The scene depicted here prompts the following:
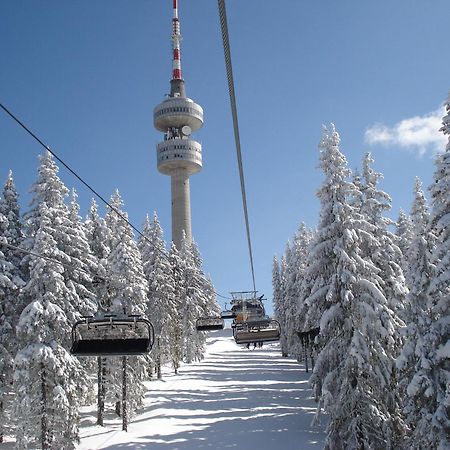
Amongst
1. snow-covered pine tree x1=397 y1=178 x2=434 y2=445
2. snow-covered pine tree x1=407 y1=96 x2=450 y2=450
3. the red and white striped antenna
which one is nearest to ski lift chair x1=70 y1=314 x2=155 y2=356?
snow-covered pine tree x1=407 y1=96 x2=450 y2=450

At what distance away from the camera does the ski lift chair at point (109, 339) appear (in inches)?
502

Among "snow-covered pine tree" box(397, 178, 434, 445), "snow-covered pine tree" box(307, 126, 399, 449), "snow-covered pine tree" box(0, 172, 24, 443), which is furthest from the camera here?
"snow-covered pine tree" box(0, 172, 24, 443)

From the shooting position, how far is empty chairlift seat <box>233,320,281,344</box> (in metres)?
22.8

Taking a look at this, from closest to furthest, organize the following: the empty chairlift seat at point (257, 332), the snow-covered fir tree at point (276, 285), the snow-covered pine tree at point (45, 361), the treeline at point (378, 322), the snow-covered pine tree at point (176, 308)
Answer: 1. the treeline at point (378, 322)
2. the empty chairlift seat at point (257, 332)
3. the snow-covered pine tree at point (45, 361)
4. the snow-covered pine tree at point (176, 308)
5. the snow-covered fir tree at point (276, 285)

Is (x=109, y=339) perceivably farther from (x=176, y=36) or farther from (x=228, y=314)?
(x=176, y=36)

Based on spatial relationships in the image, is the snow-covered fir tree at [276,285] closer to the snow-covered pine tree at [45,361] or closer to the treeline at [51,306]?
the treeline at [51,306]

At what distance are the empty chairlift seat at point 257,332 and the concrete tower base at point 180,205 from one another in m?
107

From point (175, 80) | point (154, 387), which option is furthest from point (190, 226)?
point (154, 387)

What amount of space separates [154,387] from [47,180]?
2786 centimetres

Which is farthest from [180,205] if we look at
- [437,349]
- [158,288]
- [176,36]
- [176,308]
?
[437,349]

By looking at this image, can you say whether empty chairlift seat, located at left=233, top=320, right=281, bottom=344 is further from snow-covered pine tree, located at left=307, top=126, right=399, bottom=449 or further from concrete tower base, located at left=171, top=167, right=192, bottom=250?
concrete tower base, located at left=171, top=167, right=192, bottom=250

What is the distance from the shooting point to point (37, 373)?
88.3 feet

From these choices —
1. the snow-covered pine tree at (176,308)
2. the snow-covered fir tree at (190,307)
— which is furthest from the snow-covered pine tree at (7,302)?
the snow-covered fir tree at (190,307)

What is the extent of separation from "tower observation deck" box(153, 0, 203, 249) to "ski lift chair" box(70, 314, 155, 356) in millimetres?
127403
